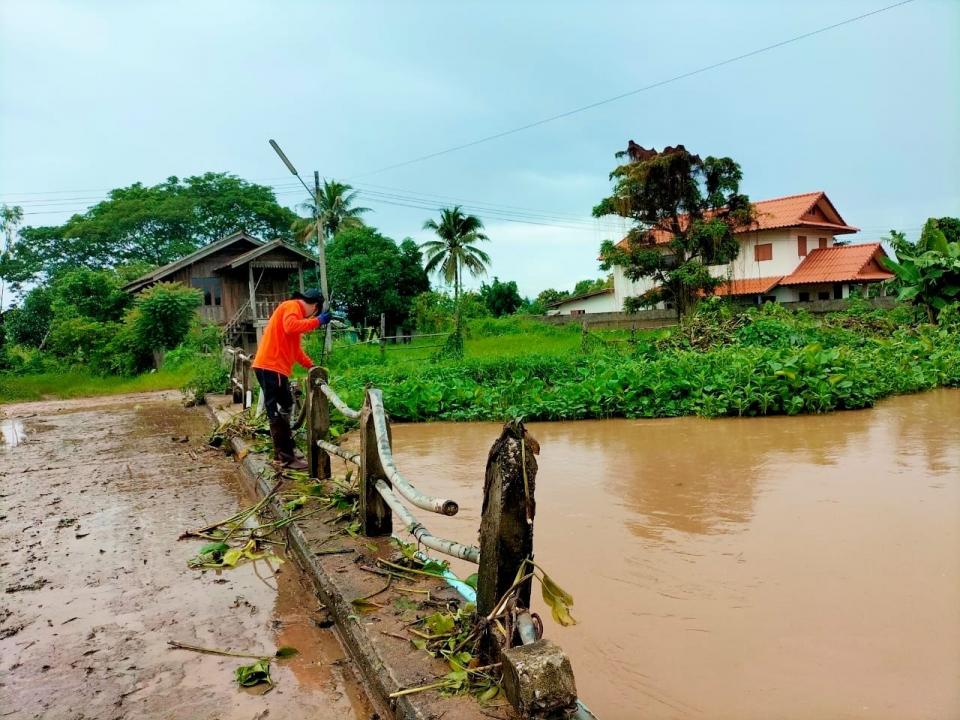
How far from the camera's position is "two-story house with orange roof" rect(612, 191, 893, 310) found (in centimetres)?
2661

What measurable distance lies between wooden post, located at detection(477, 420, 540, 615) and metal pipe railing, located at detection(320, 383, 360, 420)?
2.06 metres

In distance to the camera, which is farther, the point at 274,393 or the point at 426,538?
the point at 274,393

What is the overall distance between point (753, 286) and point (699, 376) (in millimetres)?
19598

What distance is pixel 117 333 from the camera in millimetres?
22984

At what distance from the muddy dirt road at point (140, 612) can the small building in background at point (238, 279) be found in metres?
20.3

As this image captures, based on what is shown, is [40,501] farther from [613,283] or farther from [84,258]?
[84,258]

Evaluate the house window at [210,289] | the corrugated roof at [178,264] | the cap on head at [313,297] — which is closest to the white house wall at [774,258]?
the corrugated roof at [178,264]

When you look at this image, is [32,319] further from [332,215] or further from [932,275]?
[932,275]

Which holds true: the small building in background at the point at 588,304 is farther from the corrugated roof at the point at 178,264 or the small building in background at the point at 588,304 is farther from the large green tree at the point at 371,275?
the corrugated roof at the point at 178,264

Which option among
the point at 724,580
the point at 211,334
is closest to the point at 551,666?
the point at 724,580

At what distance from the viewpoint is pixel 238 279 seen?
27.7 metres

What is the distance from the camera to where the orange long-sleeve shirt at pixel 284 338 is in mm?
5797

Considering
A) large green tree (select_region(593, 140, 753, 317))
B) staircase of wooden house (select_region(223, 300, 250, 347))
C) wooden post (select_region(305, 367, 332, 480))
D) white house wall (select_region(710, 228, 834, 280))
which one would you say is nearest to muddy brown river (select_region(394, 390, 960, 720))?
wooden post (select_region(305, 367, 332, 480))

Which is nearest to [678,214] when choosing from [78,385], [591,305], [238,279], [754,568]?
[591,305]
